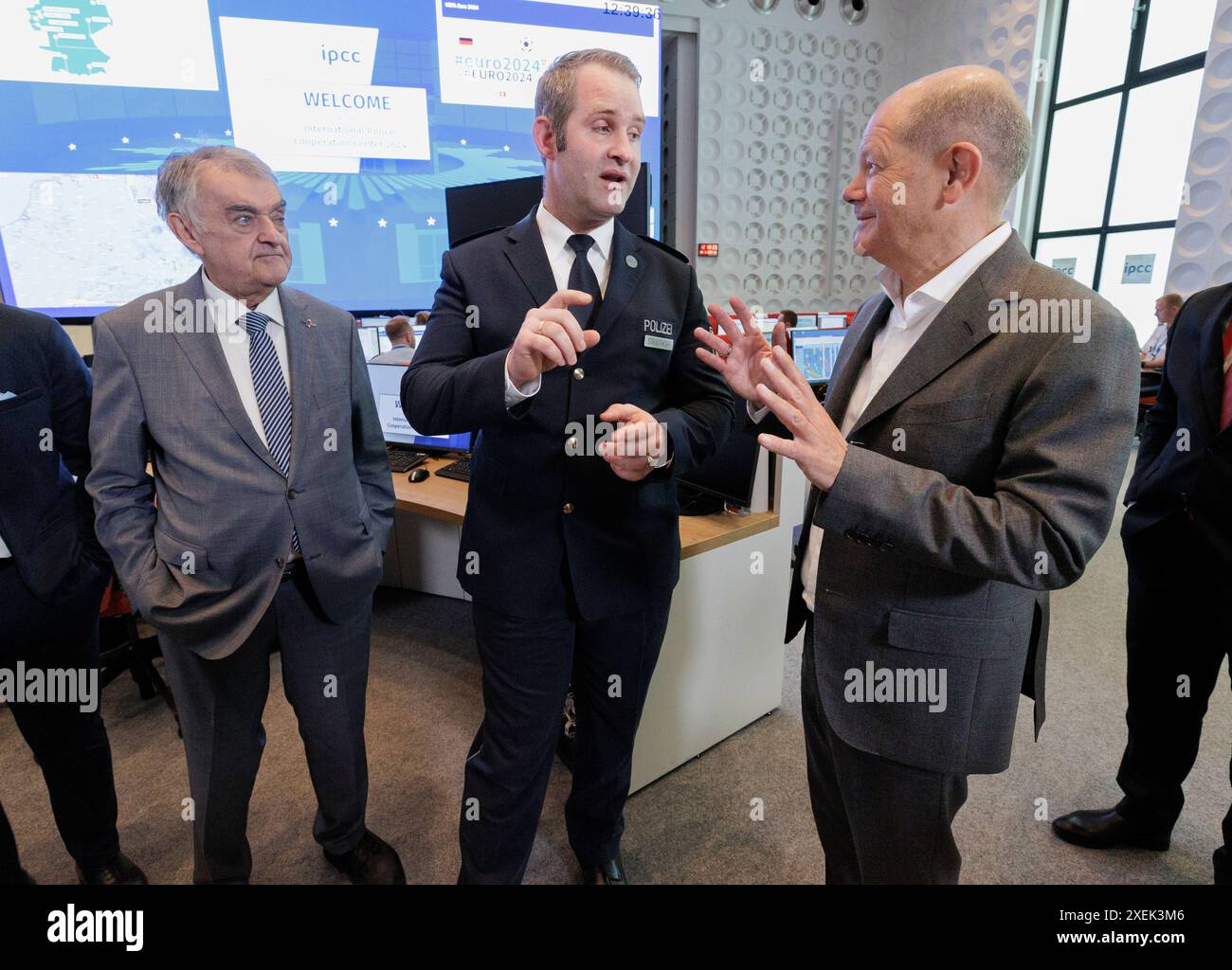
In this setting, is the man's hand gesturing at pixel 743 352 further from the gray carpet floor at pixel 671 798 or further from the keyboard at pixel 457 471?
the keyboard at pixel 457 471

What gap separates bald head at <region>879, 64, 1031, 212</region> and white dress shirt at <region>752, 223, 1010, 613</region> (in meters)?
0.09

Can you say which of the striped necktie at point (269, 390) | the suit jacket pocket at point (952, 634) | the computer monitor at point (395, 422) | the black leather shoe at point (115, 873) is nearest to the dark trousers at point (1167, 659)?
the suit jacket pocket at point (952, 634)

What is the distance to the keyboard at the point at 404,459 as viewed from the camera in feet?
9.61

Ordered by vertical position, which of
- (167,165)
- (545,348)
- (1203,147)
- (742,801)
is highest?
(1203,147)

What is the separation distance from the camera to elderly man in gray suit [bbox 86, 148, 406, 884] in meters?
1.38

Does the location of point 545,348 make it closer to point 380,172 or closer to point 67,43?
point 380,172

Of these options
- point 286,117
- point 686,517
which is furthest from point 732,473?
point 286,117

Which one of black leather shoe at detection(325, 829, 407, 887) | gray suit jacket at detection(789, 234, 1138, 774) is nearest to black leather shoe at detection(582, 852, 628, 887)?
black leather shoe at detection(325, 829, 407, 887)

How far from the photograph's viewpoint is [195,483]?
4.59 ft

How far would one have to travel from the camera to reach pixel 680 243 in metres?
7.85

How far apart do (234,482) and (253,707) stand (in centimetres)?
56

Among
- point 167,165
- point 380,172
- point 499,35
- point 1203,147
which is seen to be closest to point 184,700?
point 167,165

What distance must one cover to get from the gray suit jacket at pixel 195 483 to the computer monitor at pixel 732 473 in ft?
4.35
